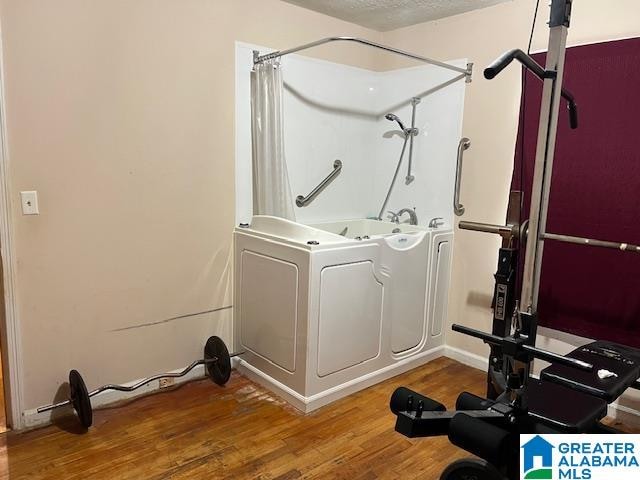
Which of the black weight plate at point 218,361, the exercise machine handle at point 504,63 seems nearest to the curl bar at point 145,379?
the black weight plate at point 218,361

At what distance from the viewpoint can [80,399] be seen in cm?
222

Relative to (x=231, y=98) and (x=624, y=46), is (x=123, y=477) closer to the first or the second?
(x=231, y=98)

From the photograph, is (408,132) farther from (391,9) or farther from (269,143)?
(269,143)

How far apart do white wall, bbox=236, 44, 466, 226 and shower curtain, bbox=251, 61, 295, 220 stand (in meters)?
0.09

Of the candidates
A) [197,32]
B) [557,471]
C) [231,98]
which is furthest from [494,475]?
[197,32]

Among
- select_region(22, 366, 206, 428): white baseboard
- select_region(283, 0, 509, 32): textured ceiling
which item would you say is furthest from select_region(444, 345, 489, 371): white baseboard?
select_region(283, 0, 509, 32): textured ceiling

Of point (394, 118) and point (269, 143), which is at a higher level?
point (394, 118)

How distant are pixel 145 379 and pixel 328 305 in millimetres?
1116

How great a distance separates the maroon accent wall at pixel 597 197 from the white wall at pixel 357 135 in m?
0.69

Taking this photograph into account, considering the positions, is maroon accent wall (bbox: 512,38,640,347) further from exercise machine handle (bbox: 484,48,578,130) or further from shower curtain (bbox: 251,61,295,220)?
shower curtain (bbox: 251,61,295,220)

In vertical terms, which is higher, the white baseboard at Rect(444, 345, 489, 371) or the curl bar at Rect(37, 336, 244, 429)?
the curl bar at Rect(37, 336, 244, 429)

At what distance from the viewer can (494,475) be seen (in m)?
1.64

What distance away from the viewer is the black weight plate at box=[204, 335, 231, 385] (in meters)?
2.71

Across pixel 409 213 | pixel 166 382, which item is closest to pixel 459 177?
pixel 409 213
